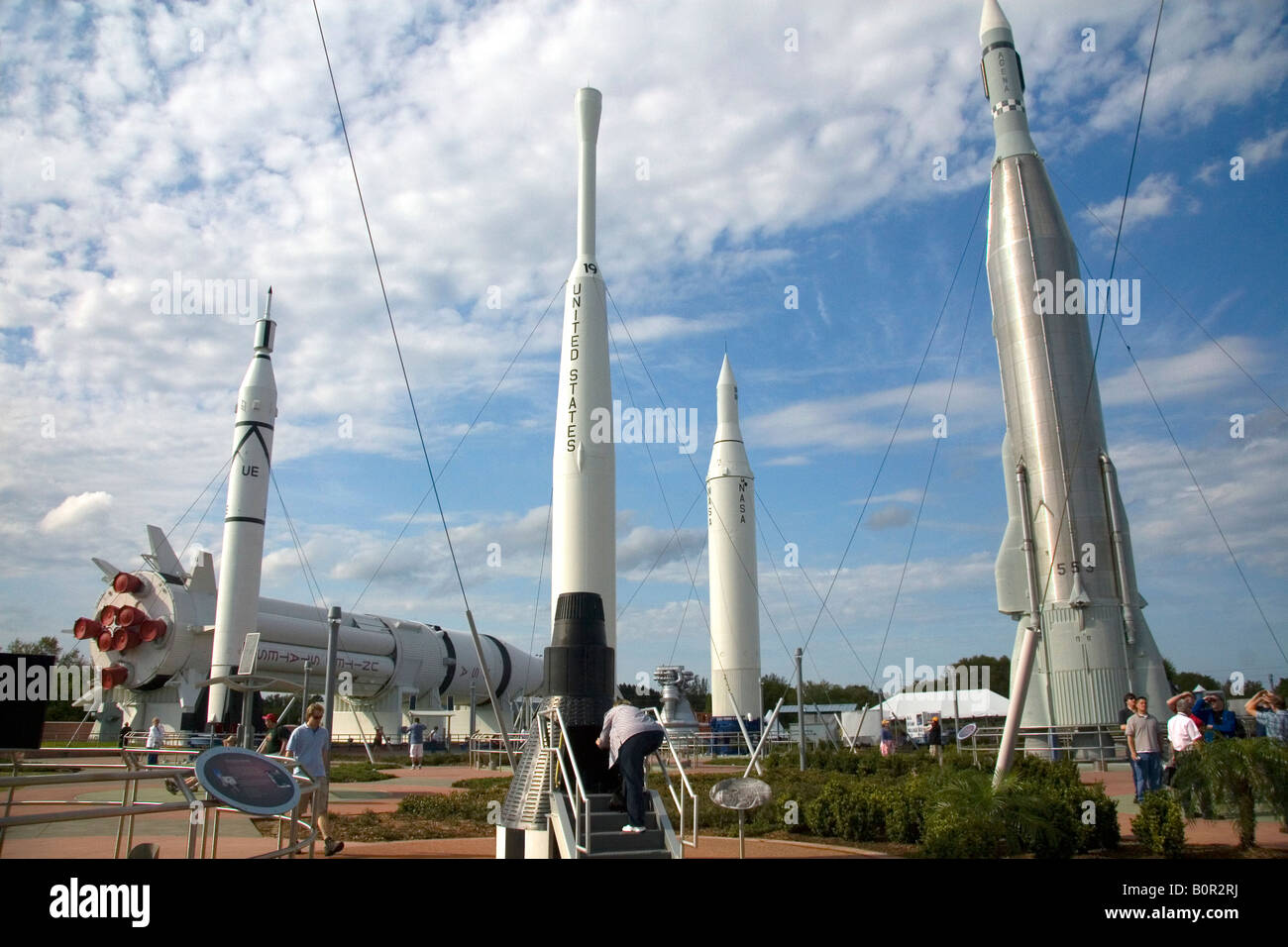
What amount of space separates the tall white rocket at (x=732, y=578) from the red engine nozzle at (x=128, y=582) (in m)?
20.3

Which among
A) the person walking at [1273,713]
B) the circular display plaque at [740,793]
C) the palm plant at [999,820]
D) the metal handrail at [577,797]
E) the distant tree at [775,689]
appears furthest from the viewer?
the distant tree at [775,689]

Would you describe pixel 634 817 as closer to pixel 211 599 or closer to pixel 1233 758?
pixel 1233 758

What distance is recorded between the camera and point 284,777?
6.33 metres

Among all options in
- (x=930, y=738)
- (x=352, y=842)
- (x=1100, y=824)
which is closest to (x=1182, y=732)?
(x=1100, y=824)

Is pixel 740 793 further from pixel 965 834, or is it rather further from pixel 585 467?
pixel 585 467

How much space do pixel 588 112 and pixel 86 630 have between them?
2802 cm

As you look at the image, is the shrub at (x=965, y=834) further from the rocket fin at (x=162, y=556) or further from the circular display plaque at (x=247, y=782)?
the rocket fin at (x=162, y=556)

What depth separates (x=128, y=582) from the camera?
3170 cm

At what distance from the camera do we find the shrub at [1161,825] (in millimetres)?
8938

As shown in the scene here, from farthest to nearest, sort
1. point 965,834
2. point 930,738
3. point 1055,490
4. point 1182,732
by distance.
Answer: point 930,738 → point 1055,490 → point 1182,732 → point 965,834

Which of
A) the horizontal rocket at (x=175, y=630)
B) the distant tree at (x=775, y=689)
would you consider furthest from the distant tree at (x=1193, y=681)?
the horizontal rocket at (x=175, y=630)

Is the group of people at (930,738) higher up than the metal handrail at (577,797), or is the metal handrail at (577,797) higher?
the group of people at (930,738)

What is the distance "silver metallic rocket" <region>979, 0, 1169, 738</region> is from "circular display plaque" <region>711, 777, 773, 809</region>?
1820cm
